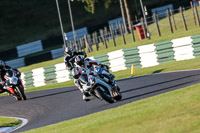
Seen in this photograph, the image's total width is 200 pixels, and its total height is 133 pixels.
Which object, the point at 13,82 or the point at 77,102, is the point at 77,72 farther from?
the point at 13,82

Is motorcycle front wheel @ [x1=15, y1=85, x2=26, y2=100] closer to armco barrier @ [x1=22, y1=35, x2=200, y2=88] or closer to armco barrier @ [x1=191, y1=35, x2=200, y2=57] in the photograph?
armco barrier @ [x1=22, y1=35, x2=200, y2=88]

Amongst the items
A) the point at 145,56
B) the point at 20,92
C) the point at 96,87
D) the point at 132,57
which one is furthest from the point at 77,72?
the point at 132,57

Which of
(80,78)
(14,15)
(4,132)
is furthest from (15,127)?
(14,15)

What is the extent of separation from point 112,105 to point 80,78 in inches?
42.4

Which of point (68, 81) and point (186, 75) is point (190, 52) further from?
point (68, 81)

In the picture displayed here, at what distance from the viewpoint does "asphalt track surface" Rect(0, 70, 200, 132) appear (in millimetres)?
12180

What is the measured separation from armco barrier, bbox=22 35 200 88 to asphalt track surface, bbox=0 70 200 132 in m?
3.07

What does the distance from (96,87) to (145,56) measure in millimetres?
9622

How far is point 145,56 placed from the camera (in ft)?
69.5

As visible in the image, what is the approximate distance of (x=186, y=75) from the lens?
15.0 metres

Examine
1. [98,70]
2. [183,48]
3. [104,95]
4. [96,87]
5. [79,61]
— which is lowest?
[104,95]

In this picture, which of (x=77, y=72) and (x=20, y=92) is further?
(x=20, y=92)

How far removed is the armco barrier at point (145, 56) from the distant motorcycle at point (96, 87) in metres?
7.68

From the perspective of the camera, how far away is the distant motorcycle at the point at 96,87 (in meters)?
11.8
